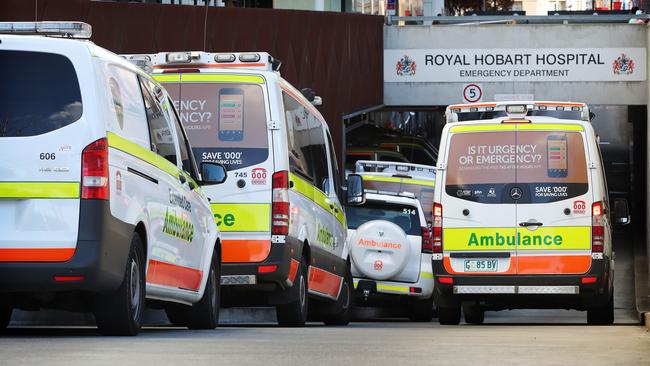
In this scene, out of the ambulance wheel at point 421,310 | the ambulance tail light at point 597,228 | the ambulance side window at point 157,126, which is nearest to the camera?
the ambulance side window at point 157,126

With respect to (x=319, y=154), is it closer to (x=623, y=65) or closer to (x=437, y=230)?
(x=437, y=230)

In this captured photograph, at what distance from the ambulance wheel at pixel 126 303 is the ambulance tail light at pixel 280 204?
322cm

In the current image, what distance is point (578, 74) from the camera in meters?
32.9

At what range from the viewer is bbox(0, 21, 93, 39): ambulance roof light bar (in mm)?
10492

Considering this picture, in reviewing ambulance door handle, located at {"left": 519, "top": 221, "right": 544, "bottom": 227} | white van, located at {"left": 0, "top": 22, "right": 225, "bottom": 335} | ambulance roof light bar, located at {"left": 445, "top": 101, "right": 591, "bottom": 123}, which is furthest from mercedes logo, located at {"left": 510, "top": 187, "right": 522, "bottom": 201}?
white van, located at {"left": 0, "top": 22, "right": 225, "bottom": 335}

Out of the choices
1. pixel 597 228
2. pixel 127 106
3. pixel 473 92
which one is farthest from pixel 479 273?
pixel 473 92

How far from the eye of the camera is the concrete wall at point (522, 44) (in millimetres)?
32875

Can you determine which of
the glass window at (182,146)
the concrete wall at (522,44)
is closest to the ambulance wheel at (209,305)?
the glass window at (182,146)

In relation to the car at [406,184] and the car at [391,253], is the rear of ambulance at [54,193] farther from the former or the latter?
the car at [406,184]

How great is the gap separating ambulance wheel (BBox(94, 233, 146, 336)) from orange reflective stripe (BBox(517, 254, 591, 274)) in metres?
6.74

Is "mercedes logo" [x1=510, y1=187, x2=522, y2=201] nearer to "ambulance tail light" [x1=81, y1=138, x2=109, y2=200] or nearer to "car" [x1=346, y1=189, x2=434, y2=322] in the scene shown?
"car" [x1=346, y1=189, x2=434, y2=322]

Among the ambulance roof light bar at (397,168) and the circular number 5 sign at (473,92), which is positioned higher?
the circular number 5 sign at (473,92)

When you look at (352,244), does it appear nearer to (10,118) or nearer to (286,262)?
(286,262)

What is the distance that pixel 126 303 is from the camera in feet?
33.4
